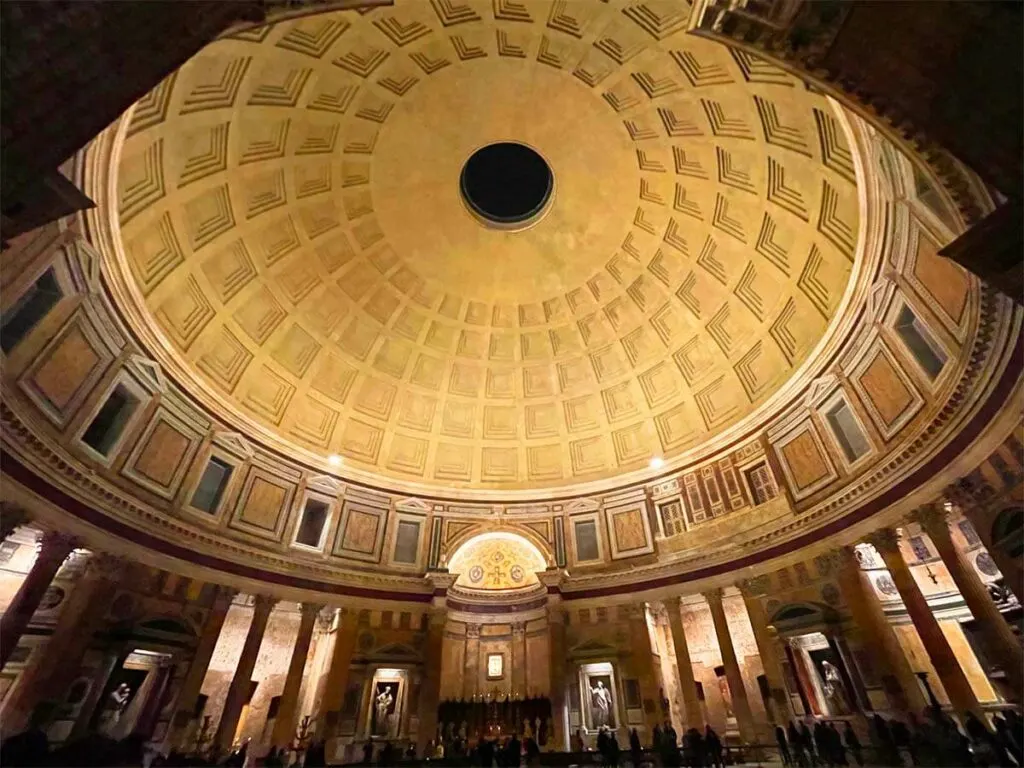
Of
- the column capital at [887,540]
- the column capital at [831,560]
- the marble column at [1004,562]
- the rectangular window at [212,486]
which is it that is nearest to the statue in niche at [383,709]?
the rectangular window at [212,486]

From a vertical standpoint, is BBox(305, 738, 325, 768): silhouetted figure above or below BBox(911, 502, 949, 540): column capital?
below

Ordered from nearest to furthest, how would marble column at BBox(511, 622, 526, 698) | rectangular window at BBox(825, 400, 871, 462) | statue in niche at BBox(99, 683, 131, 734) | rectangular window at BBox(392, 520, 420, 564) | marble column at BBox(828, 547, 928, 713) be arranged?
marble column at BBox(828, 547, 928, 713)
statue in niche at BBox(99, 683, 131, 734)
rectangular window at BBox(825, 400, 871, 462)
marble column at BBox(511, 622, 526, 698)
rectangular window at BBox(392, 520, 420, 564)

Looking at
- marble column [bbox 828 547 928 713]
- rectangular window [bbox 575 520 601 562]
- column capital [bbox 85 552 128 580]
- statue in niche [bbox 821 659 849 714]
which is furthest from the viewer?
rectangular window [bbox 575 520 601 562]

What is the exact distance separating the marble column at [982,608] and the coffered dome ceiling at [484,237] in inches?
272

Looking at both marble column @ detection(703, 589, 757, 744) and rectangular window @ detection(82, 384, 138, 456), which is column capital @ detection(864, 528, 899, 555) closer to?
marble column @ detection(703, 589, 757, 744)

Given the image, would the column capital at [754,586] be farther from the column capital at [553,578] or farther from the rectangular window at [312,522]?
the rectangular window at [312,522]

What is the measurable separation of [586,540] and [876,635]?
10.6 metres

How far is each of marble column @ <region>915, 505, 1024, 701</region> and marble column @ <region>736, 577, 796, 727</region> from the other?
555 cm

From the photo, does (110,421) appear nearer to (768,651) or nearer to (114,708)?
(114,708)

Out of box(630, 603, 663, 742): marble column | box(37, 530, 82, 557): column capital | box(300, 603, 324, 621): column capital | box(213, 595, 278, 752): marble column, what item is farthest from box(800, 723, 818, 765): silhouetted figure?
box(37, 530, 82, 557): column capital

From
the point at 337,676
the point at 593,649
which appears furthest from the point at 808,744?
Answer: the point at 337,676

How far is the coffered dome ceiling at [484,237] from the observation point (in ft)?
47.2

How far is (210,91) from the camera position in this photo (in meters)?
13.5

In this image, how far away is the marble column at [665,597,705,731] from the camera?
16422 millimetres
